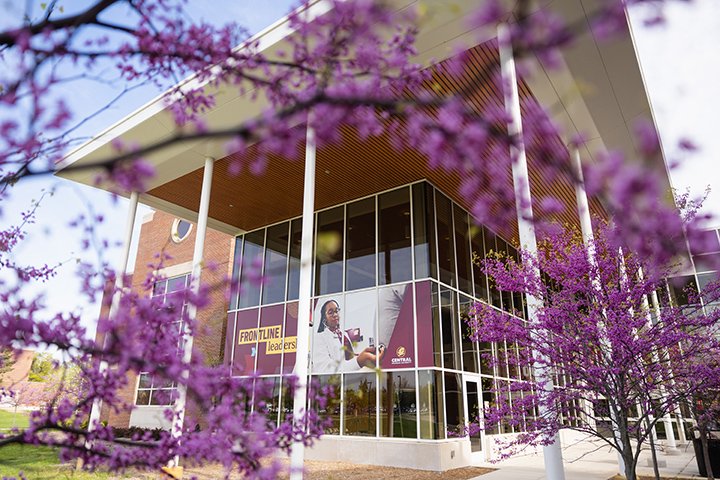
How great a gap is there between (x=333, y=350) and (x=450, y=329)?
3375mm

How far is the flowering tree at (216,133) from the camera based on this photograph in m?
1.33

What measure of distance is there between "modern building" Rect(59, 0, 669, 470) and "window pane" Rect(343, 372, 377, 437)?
0.04 metres

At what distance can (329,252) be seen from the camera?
15.1m

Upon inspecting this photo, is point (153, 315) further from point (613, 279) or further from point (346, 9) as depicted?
point (613, 279)

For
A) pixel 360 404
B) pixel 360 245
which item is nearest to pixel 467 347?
pixel 360 404

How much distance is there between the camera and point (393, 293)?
517 inches

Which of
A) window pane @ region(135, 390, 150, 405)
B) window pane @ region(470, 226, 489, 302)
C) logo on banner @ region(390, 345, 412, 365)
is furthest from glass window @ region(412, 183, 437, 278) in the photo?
window pane @ region(135, 390, 150, 405)

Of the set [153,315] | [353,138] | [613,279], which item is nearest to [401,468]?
[613,279]

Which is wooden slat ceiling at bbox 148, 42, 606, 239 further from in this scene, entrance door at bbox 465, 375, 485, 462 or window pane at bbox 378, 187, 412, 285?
entrance door at bbox 465, 375, 485, 462

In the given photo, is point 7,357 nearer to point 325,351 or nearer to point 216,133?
point 216,133

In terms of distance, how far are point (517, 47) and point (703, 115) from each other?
184 centimetres

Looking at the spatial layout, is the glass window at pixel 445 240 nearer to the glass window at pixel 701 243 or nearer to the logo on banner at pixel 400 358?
the logo on banner at pixel 400 358

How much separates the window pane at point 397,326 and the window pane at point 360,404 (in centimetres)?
64

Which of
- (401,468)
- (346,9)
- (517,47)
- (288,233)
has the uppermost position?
(288,233)
